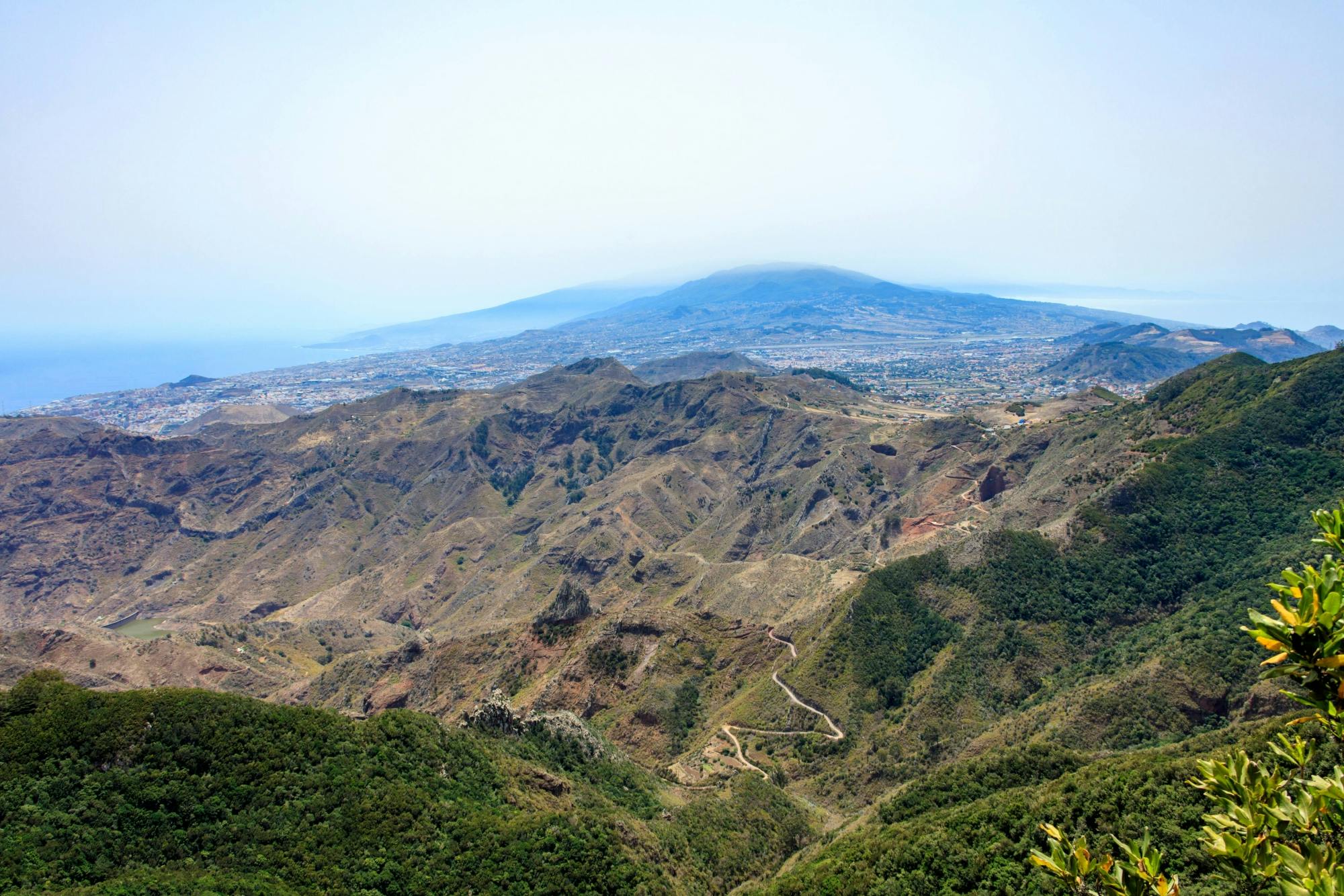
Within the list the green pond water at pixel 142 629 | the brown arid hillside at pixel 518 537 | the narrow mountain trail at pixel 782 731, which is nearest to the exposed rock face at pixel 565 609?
the brown arid hillside at pixel 518 537

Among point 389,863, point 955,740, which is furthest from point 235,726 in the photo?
point 955,740

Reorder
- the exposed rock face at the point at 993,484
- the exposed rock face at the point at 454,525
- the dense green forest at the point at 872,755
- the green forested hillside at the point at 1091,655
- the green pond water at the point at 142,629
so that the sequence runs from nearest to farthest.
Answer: the dense green forest at the point at 872,755 < the green forested hillside at the point at 1091,655 < the exposed rock face at the point at 454,525 < the exposed rock face at the point at 993,484 < the green pond water at the point at 142,629

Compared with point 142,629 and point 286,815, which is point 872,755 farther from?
point 142,629

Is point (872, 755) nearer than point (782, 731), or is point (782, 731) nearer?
point (872, 755)

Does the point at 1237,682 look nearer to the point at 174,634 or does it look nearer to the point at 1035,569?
the point at 1035,569

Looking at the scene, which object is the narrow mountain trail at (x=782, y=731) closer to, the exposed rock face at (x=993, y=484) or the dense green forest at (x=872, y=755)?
the dense green forest at (x=872, y=755)

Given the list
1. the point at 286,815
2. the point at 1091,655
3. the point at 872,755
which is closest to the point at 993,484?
the point at 1091,655
